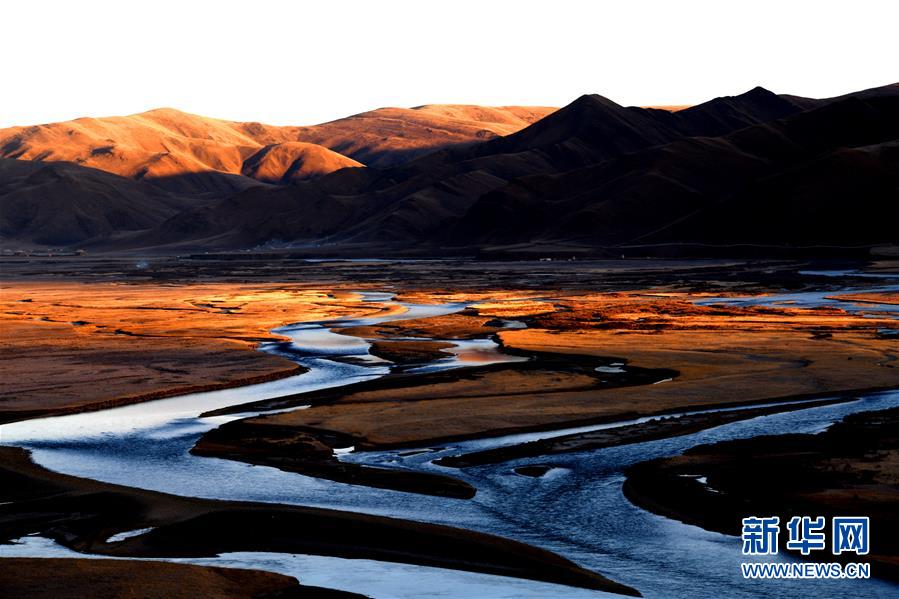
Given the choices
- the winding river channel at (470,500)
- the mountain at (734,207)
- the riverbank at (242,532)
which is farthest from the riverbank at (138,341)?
the mountain at (734,207)

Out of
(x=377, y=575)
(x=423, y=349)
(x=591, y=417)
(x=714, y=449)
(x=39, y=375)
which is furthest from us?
(x=423, y=349)

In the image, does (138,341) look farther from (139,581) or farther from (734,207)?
(734,207)

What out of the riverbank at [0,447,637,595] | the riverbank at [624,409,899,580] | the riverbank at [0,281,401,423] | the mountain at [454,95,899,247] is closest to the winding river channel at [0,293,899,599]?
the riverbank at [0,447,637,595]

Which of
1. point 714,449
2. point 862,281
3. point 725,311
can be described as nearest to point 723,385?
point 714,449

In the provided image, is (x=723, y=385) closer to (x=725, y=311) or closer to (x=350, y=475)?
(x=350, y=475)

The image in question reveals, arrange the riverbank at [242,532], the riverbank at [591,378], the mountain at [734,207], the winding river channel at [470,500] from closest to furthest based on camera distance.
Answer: the winding river channel at [470,500] → the riverbank at [242,532] → the riverbank at [591,378] → the mountain at [734,207]

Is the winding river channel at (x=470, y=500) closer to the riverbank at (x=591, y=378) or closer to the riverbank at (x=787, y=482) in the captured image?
the riverbank at (x=787, y=482)
